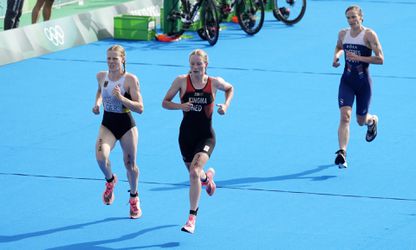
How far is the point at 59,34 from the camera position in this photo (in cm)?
2281

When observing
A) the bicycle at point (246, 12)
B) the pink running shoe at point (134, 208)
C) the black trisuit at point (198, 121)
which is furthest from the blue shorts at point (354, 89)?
the bicycle at point (246, 12)

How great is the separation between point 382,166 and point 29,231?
5.15 m

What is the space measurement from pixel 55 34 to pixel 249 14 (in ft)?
15.9

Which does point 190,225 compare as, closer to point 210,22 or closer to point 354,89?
point 354,89

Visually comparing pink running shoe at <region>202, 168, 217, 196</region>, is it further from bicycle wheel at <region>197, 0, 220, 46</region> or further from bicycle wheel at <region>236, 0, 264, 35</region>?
bicycle wheel at <region>236, 0, 264, 35</region>

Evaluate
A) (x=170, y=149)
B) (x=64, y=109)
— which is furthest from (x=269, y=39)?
(x=170, y=149)

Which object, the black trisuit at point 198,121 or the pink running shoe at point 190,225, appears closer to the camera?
the pink running shoe at point 190,225

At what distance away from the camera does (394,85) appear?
19.7m

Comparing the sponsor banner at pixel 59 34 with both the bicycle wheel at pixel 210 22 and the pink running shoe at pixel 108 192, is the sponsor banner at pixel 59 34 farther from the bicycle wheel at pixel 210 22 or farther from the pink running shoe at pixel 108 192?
the pink running shoe at pixel 108 192

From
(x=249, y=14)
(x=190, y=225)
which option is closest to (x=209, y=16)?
(x=249, y=14)

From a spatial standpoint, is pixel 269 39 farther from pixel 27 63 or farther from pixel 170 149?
pixel 170 149

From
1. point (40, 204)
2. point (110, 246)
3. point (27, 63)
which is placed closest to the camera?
point (110, 246)

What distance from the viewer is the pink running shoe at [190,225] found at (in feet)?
36.4

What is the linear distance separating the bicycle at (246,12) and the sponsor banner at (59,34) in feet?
7.73
